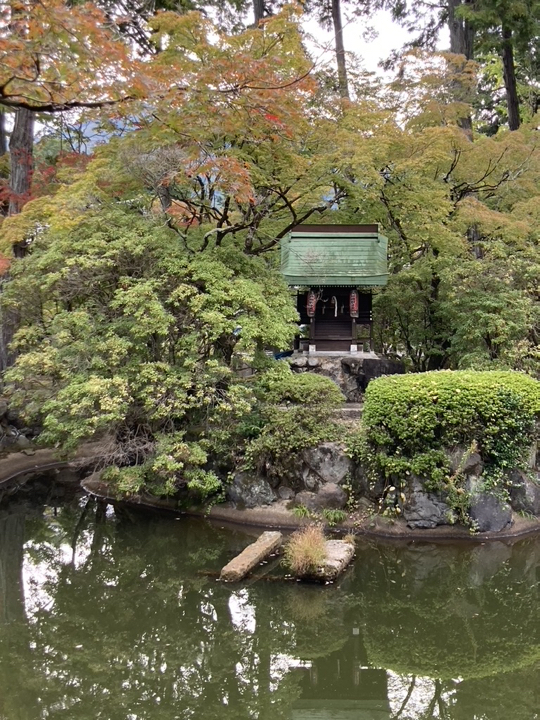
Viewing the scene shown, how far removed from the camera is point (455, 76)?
12.2m

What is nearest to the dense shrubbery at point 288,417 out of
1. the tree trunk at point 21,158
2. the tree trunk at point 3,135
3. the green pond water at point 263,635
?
the green pond water at point 263,635

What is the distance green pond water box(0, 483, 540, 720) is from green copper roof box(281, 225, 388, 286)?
18.5 ft

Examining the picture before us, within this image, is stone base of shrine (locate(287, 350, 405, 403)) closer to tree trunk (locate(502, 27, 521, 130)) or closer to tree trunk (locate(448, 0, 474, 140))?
tree trunk (locate(448, 0, 474, 140))

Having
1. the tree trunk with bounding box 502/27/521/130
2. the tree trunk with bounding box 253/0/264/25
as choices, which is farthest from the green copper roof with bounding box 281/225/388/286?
the tree trunk with bounding box 502/27/521/130

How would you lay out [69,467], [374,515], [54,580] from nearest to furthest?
[54,580] < [374,515] < [69,467]

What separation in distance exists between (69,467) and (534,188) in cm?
1175

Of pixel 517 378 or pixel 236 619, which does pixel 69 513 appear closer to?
pixel 236 619

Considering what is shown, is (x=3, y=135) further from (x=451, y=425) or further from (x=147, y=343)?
(x=451, y=425)

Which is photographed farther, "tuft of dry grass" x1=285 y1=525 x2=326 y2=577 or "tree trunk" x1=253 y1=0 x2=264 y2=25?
"tree trunk" x1=253 y1=0 x2=264 y2=25

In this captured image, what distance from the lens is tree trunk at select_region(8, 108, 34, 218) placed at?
38.7 feet

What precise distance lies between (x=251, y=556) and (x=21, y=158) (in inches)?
395

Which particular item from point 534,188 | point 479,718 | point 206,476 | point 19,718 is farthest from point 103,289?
point 534,188

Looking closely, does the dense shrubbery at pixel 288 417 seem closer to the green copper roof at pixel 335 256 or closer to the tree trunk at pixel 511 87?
the green copper roof at pixel 335 256

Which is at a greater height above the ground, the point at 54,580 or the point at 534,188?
the point at 534,188
